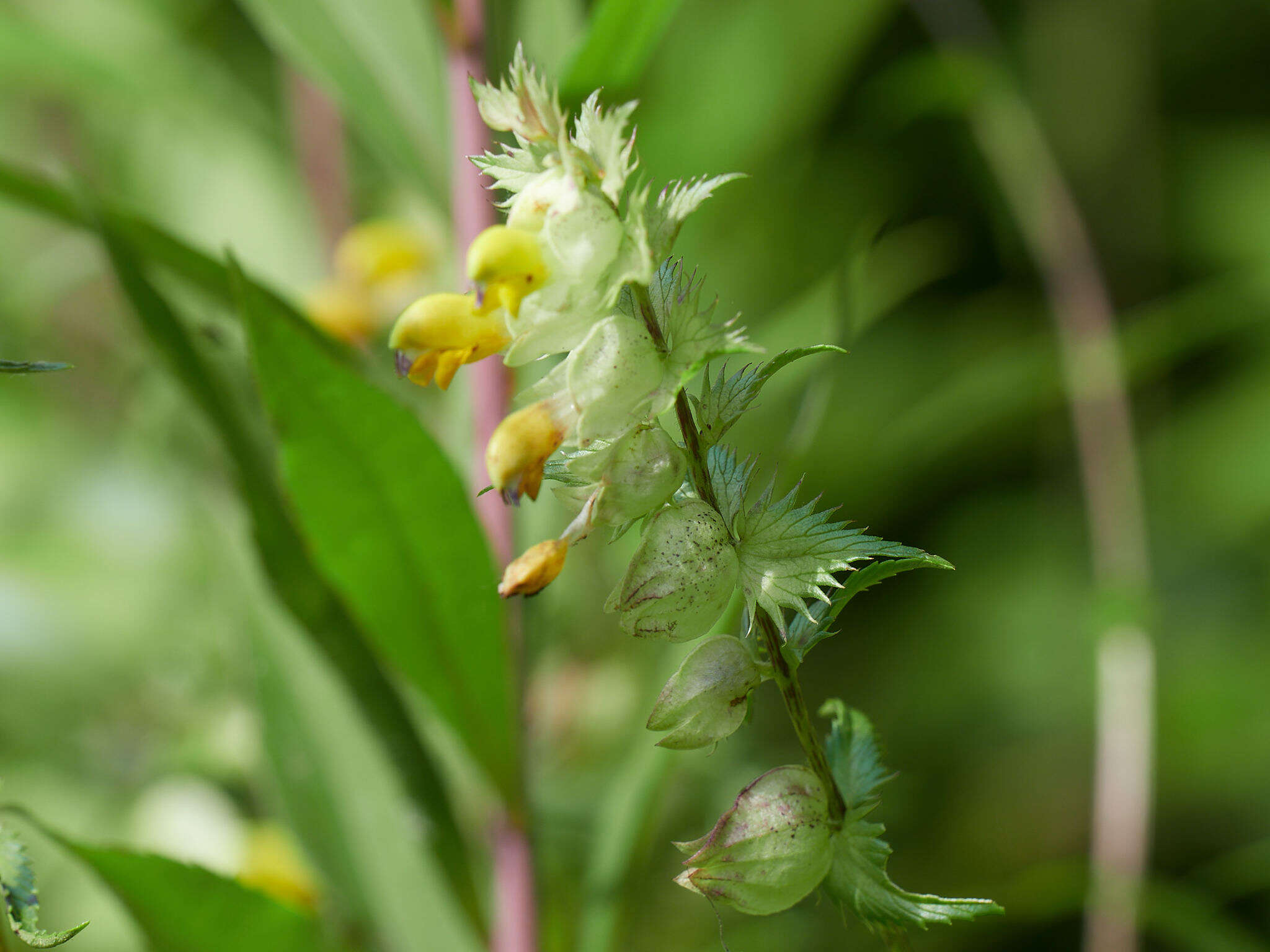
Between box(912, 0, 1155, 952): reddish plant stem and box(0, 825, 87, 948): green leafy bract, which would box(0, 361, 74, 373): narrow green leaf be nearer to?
box(0, 825, 87, 948): green leafy bract

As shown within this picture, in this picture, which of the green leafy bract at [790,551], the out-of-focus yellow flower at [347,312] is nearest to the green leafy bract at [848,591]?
the green leafy bract at [790,551]

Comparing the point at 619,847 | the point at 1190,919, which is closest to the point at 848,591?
the point at 619,847

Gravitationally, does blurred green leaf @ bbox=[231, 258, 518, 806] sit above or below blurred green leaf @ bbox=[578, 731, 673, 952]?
above

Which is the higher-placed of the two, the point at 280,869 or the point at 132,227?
the point at 132,227

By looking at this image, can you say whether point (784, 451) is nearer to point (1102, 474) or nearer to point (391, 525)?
point (391, 525)

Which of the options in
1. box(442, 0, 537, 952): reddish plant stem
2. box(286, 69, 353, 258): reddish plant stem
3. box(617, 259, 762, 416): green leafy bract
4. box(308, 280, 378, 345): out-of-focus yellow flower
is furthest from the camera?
box(286, 69, 353, 258): reddish plant stem

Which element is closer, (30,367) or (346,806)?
(30,367)

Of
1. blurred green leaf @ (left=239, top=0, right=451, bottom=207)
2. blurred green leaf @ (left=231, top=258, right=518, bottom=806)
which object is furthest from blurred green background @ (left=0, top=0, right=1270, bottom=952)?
blurred green leaf @ (left=231, top=258, right=518, bottom=806)
